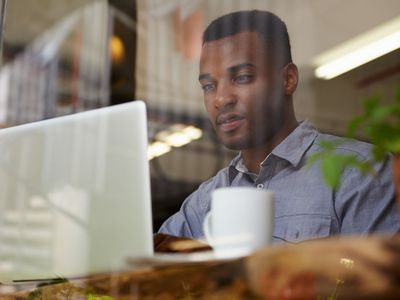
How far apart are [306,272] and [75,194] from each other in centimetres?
60

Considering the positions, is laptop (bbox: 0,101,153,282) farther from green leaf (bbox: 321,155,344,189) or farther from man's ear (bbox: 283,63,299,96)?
man's ear (bbox: 283,63,299,96)

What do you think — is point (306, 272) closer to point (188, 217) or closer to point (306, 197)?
point (306, 197)

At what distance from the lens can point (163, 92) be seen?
2.00m

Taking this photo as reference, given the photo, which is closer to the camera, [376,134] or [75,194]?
[376,134]

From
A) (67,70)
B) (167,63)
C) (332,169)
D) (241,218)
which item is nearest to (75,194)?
Result: (241,218)

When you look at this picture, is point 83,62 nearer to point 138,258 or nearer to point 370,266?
point 138,258

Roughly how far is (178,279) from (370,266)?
0.29m

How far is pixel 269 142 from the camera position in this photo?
1.53 m

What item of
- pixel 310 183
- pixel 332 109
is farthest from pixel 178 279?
pixel 332 109

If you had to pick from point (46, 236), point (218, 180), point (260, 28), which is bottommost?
point (46, 236)

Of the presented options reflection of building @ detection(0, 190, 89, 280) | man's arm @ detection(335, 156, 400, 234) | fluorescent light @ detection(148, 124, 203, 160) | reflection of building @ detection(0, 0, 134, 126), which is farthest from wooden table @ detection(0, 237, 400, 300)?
reflection of building @ detection(0, 0, 134, 126)

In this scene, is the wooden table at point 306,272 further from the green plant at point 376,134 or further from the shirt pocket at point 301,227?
the shirt pocket at point 301,227

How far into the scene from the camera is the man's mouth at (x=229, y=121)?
1599mm

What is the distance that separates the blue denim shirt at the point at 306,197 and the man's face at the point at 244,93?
2.6 inches
